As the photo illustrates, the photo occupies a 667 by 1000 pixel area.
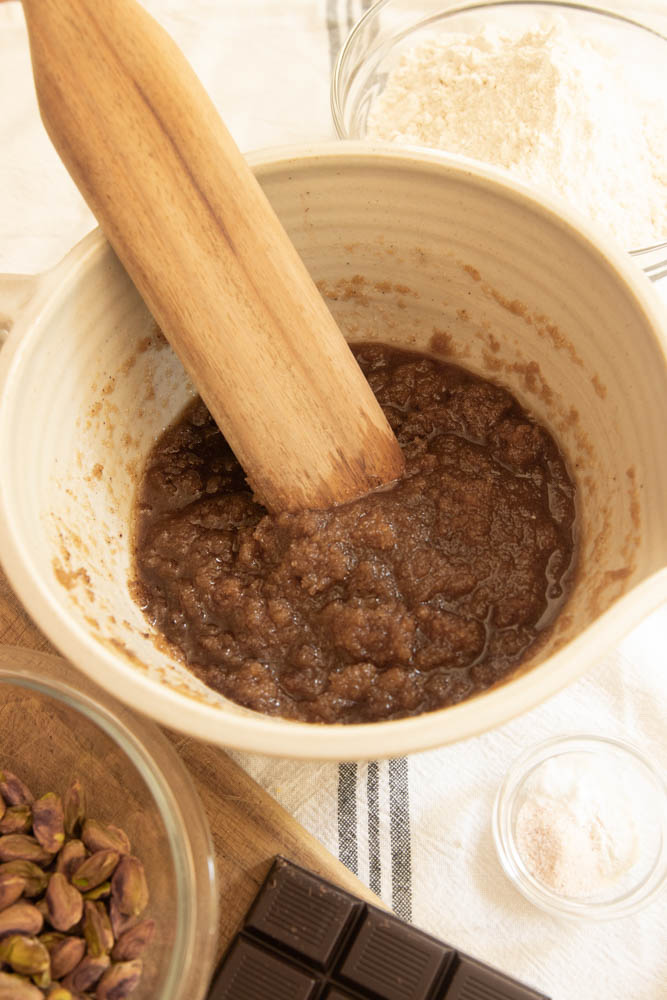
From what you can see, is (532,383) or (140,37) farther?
(532,383)

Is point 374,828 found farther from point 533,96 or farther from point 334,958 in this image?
point 533,96

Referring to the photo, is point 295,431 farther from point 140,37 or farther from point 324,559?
point 140,37

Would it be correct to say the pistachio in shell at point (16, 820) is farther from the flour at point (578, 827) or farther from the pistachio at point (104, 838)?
the flour at point (578, 827)

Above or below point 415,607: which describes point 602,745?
below

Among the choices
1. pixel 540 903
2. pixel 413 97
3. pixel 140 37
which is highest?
pixel 140 37

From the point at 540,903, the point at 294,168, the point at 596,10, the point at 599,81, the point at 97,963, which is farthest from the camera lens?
the point at 596,10

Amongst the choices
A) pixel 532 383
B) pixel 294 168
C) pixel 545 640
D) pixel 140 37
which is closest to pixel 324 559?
pixel 545 640

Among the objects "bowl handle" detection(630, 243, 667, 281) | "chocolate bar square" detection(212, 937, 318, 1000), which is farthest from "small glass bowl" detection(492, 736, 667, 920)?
"bowl handle" detection(630, 243, 667, 281)

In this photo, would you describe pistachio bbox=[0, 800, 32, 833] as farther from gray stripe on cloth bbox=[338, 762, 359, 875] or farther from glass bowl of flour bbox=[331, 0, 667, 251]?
glass bowl of flour bbox=[331, 0, 667, 251]
